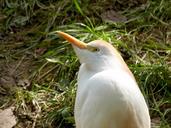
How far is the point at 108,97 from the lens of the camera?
74.6 inches

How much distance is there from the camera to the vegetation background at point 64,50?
2754 mm

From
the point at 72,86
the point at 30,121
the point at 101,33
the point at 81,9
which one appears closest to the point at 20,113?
the point at 30,121

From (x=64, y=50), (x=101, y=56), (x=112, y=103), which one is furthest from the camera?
(x=64, y=50)

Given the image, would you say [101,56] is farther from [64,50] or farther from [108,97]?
[64,50]

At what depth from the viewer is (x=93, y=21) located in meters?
3.30

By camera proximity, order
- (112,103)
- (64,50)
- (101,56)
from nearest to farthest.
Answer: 1. (112,103)
2. (101,56)
3. (64,50)

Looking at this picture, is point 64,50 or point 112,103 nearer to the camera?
point 112,103

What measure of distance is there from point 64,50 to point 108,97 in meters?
1.22

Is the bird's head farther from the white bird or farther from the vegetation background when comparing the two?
the vegetation background

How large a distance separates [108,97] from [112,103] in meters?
0.02

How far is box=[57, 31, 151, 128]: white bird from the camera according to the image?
189cm

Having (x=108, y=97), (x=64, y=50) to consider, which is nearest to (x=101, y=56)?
(x=108, y=97)

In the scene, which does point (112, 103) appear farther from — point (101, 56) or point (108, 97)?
point (101, 56)

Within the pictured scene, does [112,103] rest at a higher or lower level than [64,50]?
higher
